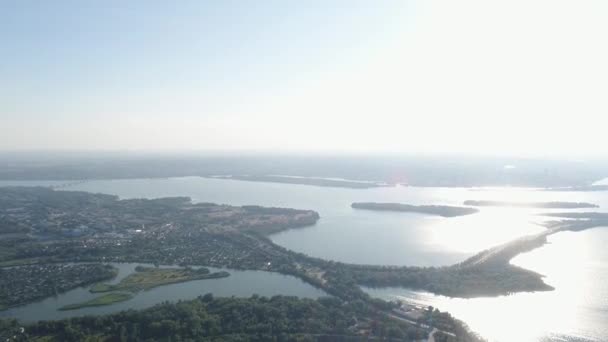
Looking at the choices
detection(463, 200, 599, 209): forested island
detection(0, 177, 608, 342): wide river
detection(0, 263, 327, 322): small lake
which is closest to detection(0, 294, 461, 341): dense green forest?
detection(0, 263, 327, 322): small lake

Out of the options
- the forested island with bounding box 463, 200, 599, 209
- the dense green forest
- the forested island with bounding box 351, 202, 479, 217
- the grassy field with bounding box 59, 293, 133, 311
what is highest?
the forested island with bounding box 463, 200, 599, 209

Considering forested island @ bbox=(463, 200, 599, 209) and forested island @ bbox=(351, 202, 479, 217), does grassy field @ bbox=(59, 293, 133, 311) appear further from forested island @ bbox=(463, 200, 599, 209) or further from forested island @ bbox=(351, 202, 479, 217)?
forested island @ bbox=(463, 200, 599, 209)

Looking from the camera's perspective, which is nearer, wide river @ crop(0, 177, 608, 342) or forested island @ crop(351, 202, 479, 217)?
wide river @ crop(0, 177, 608, 342)

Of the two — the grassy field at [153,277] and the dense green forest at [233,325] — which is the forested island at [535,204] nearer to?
the grassy field at [153,277]

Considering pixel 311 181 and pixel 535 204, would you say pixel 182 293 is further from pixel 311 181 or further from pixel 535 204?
pixel 311 181

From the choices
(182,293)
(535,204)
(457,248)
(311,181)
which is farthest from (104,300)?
(311,181)

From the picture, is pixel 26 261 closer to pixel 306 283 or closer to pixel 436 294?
pixel 306 283
